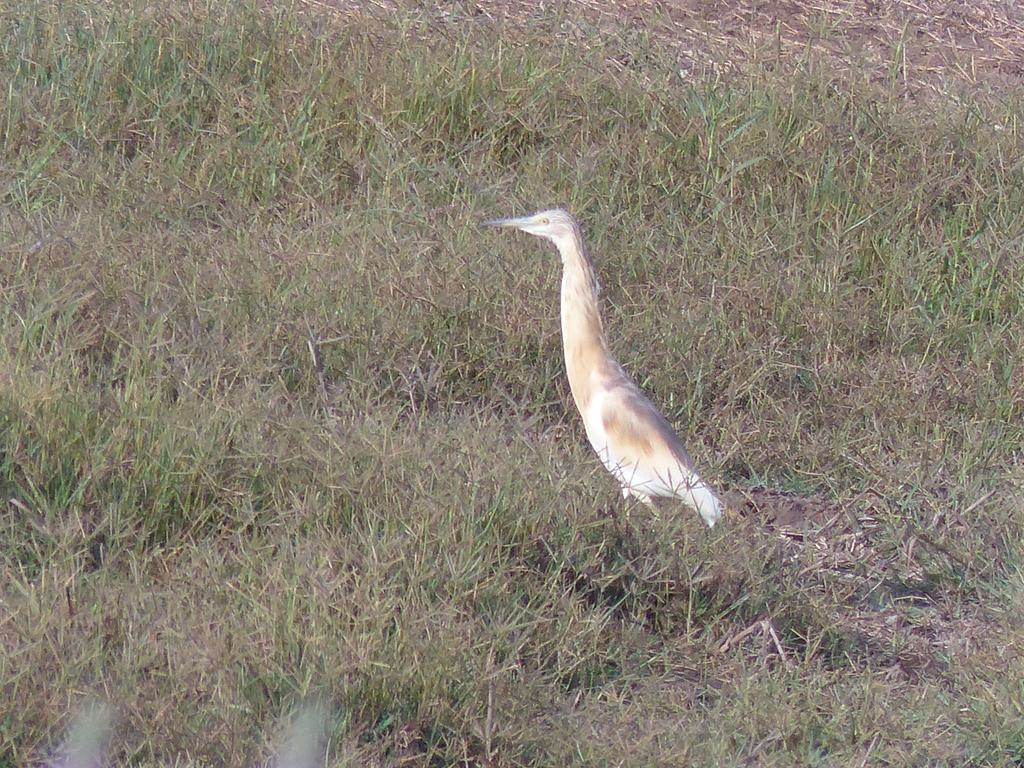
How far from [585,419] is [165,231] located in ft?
5.24

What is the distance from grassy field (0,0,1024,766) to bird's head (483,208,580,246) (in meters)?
0.34

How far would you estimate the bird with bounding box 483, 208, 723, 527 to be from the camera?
426 cm

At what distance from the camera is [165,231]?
5016 millimetres

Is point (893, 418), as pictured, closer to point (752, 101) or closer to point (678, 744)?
point (752, 101)

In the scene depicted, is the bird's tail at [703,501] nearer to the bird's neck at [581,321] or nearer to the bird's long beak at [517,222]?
the bird's neck at [581,321]

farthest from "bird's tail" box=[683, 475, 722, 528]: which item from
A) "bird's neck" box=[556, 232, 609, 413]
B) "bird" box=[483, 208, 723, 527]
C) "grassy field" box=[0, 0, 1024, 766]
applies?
"bird's neck" box=[556, 232, 609, 413]

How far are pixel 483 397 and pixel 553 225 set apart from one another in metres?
0.56

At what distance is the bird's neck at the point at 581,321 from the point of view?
14.4 feet

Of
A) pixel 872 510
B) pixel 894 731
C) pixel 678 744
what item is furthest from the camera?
pixel 872 510

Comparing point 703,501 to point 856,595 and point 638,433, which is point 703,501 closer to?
point 638,433

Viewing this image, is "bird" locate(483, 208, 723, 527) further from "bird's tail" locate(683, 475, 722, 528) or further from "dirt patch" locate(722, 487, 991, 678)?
"dirt patch" locate(722, 487, 991, 678)

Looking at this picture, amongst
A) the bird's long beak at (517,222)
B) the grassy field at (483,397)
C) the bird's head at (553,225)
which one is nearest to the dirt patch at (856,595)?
the grassy field at (483,397)

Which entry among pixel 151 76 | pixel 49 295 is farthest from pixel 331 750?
pixel 151 76

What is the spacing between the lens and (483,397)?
181 inches
